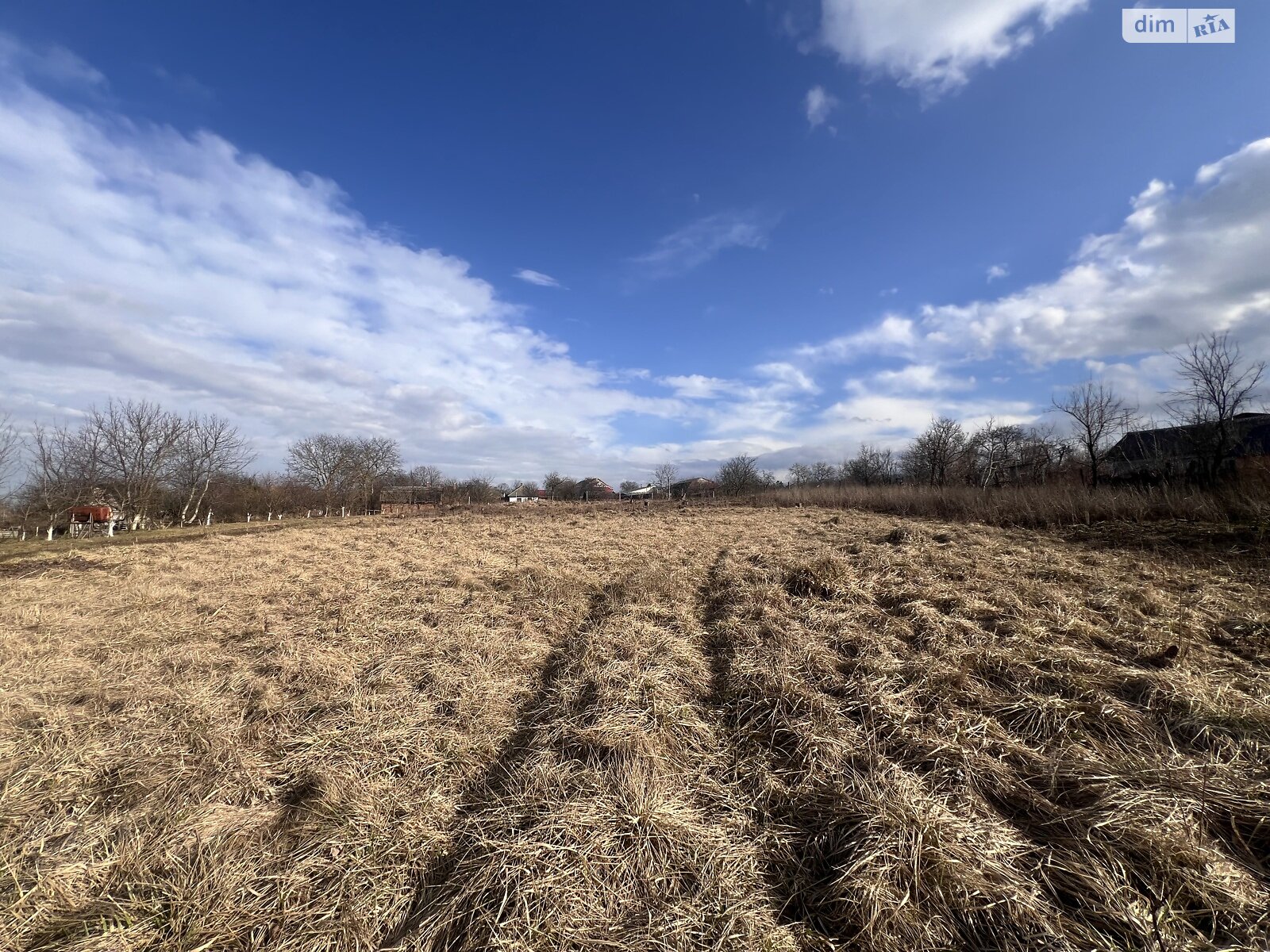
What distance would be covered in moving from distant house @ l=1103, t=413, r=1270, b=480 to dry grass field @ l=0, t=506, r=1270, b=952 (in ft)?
50.8

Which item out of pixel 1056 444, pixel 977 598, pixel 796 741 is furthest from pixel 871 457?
pixel 796 741

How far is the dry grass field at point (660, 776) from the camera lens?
216cm

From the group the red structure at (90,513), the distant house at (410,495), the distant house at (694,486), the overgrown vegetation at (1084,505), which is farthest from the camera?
the distant house at (694,486)

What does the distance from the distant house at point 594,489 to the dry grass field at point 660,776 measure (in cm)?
6429

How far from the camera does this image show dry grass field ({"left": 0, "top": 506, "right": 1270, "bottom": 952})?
216cm

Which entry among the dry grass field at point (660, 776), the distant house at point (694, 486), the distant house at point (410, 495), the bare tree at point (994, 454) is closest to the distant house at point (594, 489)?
the distant house at point (694, 486)

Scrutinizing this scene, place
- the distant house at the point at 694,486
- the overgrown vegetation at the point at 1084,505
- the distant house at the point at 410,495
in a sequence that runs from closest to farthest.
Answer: the overgrown vegetation at the point at 1084,505, the distant house at the point at 410,495, the distant house at the point at 694,486

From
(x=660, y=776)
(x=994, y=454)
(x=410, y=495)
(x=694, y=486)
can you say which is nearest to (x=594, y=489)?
(x=694, y=486)

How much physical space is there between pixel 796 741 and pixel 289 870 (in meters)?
3.22

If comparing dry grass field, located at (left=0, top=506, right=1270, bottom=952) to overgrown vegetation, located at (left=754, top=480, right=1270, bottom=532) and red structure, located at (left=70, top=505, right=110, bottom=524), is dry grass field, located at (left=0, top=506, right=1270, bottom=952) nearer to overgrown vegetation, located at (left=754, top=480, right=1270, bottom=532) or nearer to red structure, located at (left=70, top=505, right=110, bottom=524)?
overgrown vegetation, located at (left=754, top=480, right=1270, bottom=532)

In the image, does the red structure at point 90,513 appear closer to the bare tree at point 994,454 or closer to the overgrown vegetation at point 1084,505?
the overgrown vegetation at point 1084,505

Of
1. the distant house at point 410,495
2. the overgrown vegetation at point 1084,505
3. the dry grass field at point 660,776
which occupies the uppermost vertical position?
the distant house at point 410,495

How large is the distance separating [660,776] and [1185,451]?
1762 inches

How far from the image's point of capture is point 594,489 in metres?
82.1
